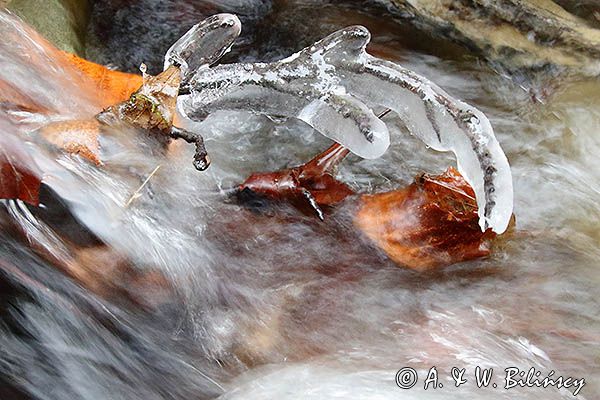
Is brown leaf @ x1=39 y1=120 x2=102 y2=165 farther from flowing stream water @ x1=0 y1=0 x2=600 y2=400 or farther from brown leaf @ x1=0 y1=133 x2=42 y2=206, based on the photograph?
brown leaf @ x1=0 y1=133 x2=42 y2=206

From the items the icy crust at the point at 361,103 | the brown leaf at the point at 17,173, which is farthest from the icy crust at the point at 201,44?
the brown leaf at the point at 17,173

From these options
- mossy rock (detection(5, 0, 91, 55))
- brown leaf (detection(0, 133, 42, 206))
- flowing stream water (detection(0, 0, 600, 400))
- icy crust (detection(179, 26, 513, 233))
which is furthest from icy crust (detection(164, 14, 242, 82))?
mossy rock (detection(5, 0, 91, 55))

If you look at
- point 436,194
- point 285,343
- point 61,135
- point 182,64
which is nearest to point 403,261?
point 436,194

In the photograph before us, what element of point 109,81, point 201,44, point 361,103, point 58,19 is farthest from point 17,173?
point 58,19

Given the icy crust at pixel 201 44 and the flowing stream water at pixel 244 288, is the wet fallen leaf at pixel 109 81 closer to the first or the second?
the flowing stream water at pixel 244 288

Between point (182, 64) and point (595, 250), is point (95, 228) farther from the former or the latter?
point (595, 250)

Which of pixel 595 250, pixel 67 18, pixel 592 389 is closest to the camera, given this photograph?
pixel 592 389
